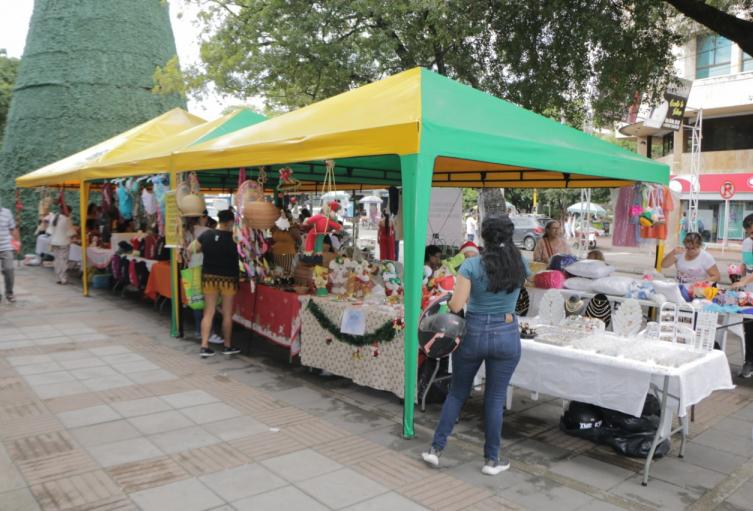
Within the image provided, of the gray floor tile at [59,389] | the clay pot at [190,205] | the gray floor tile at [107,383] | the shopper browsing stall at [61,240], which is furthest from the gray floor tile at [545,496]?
the shopper browsing stall at [61,240]

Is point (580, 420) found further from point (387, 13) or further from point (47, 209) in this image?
point (47, 209)

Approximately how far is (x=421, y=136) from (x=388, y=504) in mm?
2424

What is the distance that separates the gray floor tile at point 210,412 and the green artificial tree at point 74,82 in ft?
48.1

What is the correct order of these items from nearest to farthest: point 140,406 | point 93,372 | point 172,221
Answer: point 140,406, point 93,372, point 172,221

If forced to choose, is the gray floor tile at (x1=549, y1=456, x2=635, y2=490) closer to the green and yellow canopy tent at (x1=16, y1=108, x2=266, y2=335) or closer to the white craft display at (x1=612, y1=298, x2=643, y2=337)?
the white craft display at (x1=612, y1=298, x2=643, y2=337)

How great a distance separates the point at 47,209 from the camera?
1598cm

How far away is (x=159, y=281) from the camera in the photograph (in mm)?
9055

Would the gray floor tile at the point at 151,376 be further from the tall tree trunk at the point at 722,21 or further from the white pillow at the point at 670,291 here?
the tall tree trunk at the point at 722,21

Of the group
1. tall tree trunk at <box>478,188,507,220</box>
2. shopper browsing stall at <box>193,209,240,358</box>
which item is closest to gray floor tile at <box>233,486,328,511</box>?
shopper browsing stall at <box>193,209,240,358</box>

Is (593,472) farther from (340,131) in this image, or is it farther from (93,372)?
(93,372)

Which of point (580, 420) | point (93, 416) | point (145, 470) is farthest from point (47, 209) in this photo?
point (580, 420)

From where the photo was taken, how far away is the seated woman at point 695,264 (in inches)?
267

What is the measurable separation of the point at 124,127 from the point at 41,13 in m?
4.04

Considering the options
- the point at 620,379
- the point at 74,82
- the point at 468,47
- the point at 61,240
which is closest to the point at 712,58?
the point at 468,47
